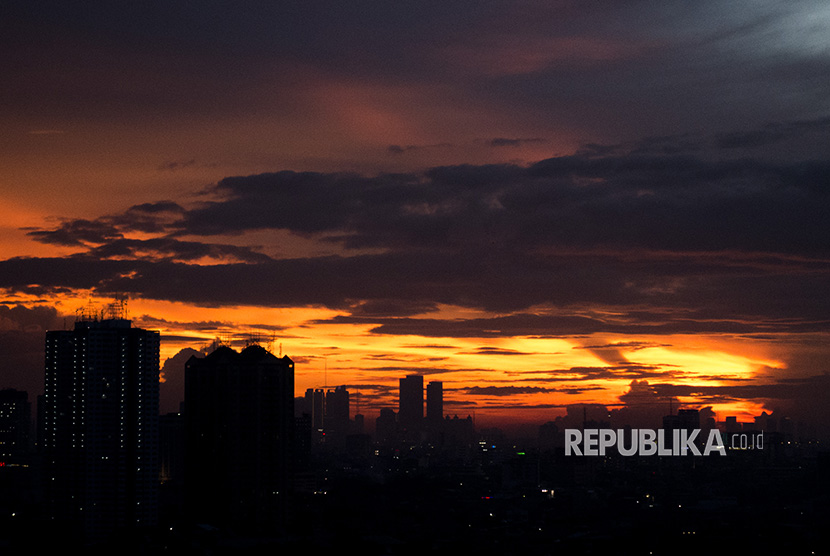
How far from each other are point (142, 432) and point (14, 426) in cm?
5561

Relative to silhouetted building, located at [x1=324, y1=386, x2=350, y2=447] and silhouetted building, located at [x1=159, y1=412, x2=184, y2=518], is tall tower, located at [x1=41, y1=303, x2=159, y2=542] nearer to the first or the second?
silhouetted building, located at [x1=159, y1=412, x2=184, y2=518]

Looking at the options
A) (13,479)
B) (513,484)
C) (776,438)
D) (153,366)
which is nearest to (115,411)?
(153,366)

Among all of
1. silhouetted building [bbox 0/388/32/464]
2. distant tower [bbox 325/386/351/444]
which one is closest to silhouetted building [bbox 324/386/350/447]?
distant tower [bbox 325/386/351/444]

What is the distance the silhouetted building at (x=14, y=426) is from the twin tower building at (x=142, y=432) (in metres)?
42.8

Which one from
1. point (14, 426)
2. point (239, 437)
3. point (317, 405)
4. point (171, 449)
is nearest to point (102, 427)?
point (239, 437)

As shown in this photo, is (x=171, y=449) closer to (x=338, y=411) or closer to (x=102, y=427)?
(x=102, y=427)

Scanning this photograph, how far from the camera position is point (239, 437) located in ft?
234

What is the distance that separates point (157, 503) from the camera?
211 feet

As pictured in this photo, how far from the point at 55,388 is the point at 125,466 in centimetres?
830

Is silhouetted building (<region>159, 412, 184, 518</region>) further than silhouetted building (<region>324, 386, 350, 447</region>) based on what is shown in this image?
No

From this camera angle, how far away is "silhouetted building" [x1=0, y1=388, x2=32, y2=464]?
109 meters

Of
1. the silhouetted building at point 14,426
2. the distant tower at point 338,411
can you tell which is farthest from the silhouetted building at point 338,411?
the silhouetted building at point 14,426

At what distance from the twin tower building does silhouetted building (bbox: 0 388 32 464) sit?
42.8m

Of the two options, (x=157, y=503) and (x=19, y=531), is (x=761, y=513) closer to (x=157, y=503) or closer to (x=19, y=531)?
(x=157, y=503)
